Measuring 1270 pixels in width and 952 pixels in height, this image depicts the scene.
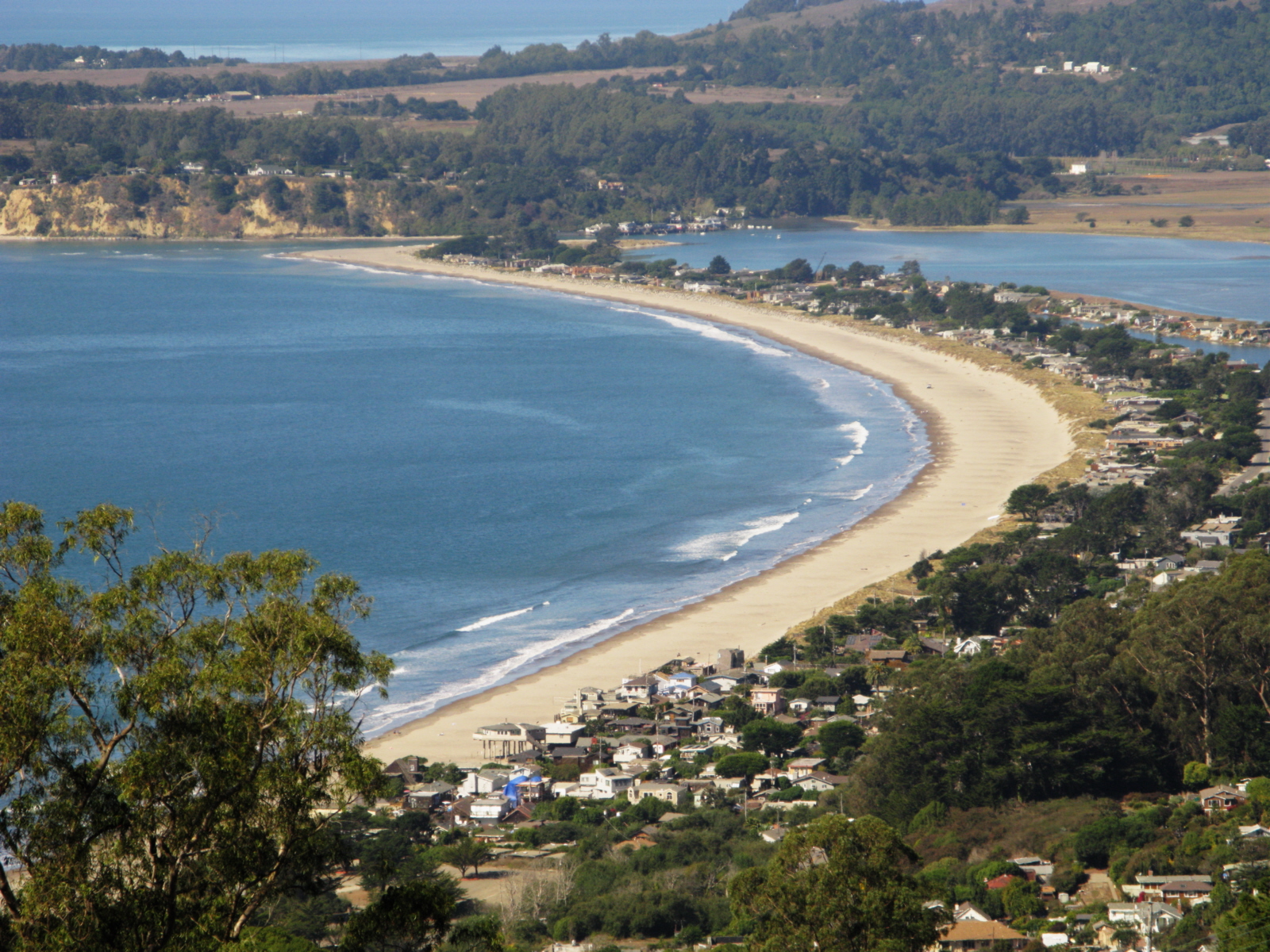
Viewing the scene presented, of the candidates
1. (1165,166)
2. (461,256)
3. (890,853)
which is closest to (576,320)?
(461,256)

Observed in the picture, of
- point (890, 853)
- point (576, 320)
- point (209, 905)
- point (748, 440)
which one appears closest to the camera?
point (209, 905)

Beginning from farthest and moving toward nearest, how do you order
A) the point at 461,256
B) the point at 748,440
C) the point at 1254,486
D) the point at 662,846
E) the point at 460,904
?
the point at 461,256 → the point at 748,440 → the point at 1254,486 → the point at 662,846 → the point at 460,904

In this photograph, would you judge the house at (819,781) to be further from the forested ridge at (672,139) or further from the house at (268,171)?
the house at (268,171)

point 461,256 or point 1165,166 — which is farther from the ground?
point 1165,166

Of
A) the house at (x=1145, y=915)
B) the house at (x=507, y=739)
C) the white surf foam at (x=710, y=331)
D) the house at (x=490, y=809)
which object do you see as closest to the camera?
the house at (x=1145, y=915)

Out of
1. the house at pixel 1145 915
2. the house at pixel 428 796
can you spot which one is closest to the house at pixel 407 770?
the house at pixel 428 796

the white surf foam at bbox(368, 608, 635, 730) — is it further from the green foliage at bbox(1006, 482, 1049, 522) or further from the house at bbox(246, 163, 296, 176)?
the house at bbox(246, 163, 296, 176)

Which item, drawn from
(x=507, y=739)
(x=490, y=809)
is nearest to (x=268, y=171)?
(x=507, y=739)

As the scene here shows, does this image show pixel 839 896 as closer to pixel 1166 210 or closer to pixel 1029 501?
pixel 1029 501

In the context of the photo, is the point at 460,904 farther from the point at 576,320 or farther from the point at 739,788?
the point at 576,320
